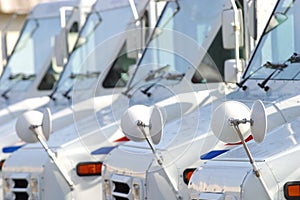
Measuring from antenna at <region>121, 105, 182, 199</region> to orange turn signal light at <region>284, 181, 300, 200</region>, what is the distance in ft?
4.58

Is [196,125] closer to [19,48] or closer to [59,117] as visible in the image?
[59,117]

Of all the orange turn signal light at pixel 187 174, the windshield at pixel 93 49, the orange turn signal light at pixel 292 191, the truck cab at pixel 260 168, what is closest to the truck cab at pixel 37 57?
the windshield at pixel 93 49

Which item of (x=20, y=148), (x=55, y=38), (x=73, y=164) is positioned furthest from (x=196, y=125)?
(x=55, y=38)

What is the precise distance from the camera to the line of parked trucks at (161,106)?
7168mm

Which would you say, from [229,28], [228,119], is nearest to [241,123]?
[228,119]

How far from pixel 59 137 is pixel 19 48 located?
4.32 metres

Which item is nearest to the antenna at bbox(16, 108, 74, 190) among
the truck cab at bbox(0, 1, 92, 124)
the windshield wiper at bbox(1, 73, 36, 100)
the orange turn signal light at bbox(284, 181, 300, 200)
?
the orange turn signal light at bbox(284, 181, 300, 200)

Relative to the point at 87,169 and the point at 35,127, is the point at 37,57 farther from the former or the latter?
the point at 35,127

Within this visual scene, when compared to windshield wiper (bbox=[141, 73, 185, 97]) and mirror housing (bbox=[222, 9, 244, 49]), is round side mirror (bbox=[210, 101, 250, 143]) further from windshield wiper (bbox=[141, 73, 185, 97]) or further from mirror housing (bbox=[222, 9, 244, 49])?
windshield wiper (bbox=[141, 73, 185, 97])

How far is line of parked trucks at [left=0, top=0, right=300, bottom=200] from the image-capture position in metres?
7.17

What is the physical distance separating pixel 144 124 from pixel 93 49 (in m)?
A: 4.76

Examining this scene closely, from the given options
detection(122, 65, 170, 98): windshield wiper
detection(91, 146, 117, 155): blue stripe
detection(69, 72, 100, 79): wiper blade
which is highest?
detection(122, 65, 170, 98): windshield wiper

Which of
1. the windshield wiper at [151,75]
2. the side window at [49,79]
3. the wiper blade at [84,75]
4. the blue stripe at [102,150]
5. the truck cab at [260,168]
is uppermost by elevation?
the truck cab at [260,168]

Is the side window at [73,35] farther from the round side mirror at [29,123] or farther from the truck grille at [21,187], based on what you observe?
the round side mirror at [29,123]
